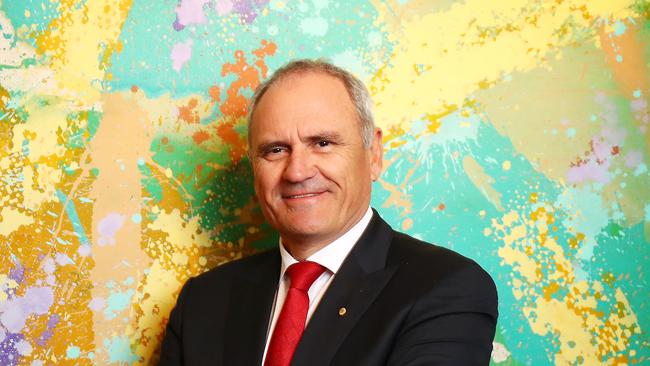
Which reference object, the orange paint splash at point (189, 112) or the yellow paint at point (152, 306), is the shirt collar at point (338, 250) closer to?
the yellow paint at point (152, 306)

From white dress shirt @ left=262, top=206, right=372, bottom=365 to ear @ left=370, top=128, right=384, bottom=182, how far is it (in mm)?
114

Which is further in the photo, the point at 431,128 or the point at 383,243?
the point at 431,128

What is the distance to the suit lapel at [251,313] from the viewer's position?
6.57 ft

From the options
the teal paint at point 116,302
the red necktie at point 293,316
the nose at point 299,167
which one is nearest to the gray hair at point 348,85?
the nose at point 299,167

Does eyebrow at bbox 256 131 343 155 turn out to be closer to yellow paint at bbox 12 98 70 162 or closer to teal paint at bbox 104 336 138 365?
yellow paint at bbox 12 98 70 162

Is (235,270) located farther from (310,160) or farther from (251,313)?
(310,160)

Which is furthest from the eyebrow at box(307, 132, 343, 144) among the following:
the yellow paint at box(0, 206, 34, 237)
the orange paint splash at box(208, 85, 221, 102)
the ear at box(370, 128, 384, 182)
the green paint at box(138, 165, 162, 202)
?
the yellow paint at box(0, 206, 34, 237)

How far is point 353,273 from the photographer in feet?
6.43

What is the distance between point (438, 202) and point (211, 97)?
796 mm

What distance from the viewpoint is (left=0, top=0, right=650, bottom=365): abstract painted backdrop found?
2.26 m

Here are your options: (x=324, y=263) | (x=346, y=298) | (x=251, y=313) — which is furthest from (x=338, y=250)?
(x=251, y=313)

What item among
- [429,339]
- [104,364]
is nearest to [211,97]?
[104,364]

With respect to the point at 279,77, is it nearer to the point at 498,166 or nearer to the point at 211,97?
the point at 211,97

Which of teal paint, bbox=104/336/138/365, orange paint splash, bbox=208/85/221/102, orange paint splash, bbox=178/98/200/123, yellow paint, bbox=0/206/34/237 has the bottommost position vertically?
teal paint, bbox=104/336/138/365
